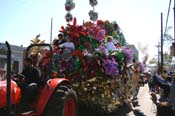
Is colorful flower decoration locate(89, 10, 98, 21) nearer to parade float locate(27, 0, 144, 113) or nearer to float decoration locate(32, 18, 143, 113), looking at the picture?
parade float locate(27, 0, 144, 113)

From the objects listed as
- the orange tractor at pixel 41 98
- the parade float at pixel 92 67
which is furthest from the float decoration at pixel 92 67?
the orange tractor at pixel 41 98

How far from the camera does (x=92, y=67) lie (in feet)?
32.9

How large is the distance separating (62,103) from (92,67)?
107 inches

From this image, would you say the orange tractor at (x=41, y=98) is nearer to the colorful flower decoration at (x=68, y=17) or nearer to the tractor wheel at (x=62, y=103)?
the tractor wheel at (x=62, y=103)

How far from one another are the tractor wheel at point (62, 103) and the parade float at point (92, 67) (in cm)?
128

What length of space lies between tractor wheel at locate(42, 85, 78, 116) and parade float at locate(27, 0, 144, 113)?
1.28m

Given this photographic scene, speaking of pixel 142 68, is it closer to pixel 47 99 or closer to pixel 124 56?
pixel 124 56

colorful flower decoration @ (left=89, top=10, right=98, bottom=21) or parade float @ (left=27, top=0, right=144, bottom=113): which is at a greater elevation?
colorful flower decoration @ (left=89, top=10, right=98, bottom=21)

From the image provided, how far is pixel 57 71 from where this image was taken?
32.6 feet

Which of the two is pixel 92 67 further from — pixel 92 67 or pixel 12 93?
pixel 12 93

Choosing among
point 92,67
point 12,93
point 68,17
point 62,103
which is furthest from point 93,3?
point 12,93

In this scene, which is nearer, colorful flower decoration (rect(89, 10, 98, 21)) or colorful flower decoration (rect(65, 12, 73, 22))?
colorful flower decoration (rect(65, 12, 73, 22))

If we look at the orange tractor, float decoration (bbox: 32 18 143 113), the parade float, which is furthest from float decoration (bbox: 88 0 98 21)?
the orange tractor

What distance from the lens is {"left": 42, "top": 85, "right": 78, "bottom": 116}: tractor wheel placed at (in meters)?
7.28
